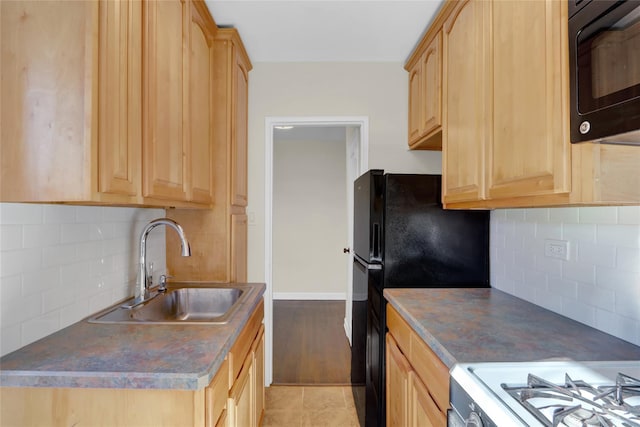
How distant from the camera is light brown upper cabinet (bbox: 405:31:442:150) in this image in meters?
1.89

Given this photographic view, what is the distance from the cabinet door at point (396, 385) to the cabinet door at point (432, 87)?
128cm

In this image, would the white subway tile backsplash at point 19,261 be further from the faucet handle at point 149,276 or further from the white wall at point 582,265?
the white wall at point 582,265

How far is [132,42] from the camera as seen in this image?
1146mm

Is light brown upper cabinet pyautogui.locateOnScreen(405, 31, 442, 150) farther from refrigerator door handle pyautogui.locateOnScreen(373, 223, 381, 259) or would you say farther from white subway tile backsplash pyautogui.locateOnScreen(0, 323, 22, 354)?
white subway tile backsplash pyautogui.locateOnScreen(0, 323, 22, 354)

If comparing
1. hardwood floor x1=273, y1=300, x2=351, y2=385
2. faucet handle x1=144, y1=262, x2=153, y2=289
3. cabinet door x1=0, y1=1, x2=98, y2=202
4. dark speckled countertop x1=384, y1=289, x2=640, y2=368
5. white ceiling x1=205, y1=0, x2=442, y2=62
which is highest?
white ceiling x1=205, y1=0, x2=442, y2=62

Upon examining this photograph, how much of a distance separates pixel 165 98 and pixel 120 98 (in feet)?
1.12

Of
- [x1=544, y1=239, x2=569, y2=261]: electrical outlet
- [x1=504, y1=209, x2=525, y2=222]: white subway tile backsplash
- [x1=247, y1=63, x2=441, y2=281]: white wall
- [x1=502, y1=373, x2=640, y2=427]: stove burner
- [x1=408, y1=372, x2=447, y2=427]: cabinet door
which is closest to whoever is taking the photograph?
[x1=502, y1=373, x2=640, y2=427]: stove burner

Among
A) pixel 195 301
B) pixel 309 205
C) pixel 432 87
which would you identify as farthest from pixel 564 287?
pixel 309 205

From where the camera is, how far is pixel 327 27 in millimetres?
2047

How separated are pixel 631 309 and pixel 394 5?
1791mm

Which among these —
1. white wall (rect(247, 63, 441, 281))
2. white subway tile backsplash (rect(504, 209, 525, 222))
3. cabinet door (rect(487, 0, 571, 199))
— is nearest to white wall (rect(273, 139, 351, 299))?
white wall (rect(247, 63, 441, 281))

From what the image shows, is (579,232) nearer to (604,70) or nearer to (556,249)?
(556,249)

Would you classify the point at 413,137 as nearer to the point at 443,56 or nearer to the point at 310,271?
the point at 443,56

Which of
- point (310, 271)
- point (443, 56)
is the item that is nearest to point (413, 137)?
point (443, 56)
